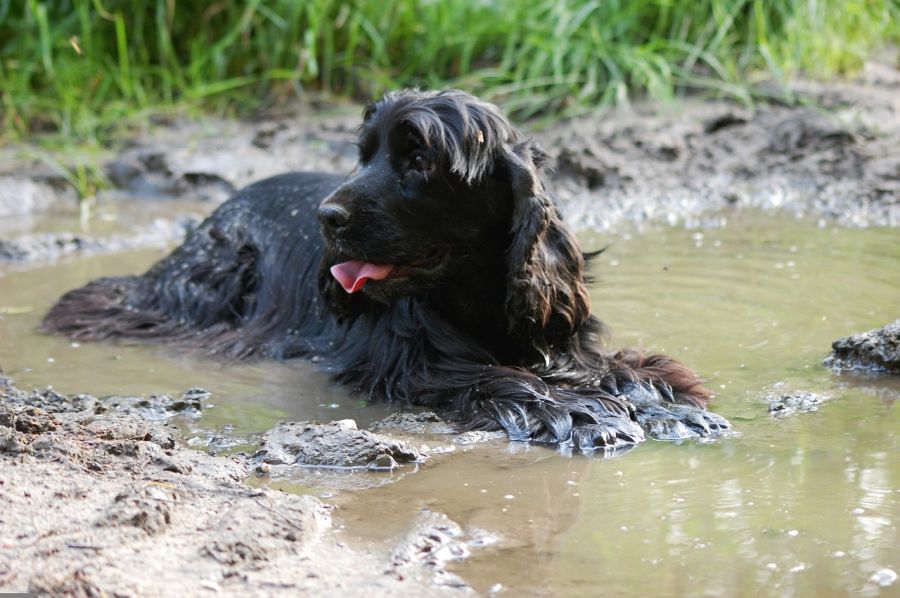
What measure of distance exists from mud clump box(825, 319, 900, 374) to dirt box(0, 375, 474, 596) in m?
2.15

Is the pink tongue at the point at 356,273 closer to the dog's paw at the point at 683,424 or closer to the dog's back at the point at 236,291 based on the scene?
the dog's back at the point at 236,291

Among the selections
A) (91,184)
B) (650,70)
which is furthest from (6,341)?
(650,70)

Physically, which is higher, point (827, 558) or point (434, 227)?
point (434, 227)

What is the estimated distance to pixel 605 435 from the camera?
13.2ft

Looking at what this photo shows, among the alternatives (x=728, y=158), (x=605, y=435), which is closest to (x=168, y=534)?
(x=605, y=435)

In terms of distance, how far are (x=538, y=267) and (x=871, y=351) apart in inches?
53.1

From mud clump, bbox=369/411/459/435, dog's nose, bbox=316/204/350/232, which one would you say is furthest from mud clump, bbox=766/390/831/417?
dog's nose, bbox=316/204/350/232

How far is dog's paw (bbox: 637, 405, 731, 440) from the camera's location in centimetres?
406

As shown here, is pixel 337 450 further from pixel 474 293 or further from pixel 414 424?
pixel 474 293

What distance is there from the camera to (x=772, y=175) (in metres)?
8.46

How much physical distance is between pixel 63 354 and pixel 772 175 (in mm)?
5084

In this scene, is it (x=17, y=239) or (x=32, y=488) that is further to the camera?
(x=17, y=239)

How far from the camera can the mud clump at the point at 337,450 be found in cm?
382

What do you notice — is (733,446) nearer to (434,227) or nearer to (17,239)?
(434,227)
